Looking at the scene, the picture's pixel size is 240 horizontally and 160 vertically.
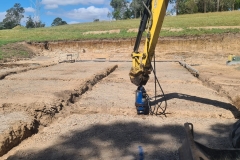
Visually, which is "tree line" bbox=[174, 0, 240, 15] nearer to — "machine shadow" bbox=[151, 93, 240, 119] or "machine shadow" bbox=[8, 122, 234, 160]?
"machine shadow" bbox=[151, 93, 240, 119]

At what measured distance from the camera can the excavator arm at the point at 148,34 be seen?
5570mm

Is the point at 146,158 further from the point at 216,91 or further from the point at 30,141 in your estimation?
Answer: the point at 216,91

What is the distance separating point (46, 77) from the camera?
11.4m

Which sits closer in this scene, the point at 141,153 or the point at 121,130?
the point at 141,153

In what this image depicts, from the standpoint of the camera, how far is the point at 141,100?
21.8 ft

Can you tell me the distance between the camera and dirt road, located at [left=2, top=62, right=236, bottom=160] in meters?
4.66

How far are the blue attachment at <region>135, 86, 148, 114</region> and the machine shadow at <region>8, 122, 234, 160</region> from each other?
0.69m

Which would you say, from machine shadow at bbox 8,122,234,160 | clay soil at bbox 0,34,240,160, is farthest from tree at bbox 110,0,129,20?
machine shadow at bbox 8,122,234,160

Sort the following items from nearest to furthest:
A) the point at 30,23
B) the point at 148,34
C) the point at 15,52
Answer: the point at 148,34
the point at 15,52
the point at 30,23

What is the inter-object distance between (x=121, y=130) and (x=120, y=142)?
65 cm

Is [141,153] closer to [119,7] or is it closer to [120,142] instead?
[120,142]

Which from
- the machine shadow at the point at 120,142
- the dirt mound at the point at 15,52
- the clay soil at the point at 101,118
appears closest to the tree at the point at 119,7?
the dirt mound at the point at 15,52

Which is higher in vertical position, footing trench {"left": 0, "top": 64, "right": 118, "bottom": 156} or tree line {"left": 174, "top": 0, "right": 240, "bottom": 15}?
tree line {"left": 174, "top": 0, "right": 240, "bottom": 15}

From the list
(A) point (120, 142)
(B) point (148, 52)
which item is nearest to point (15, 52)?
(B) point (148, 52)
